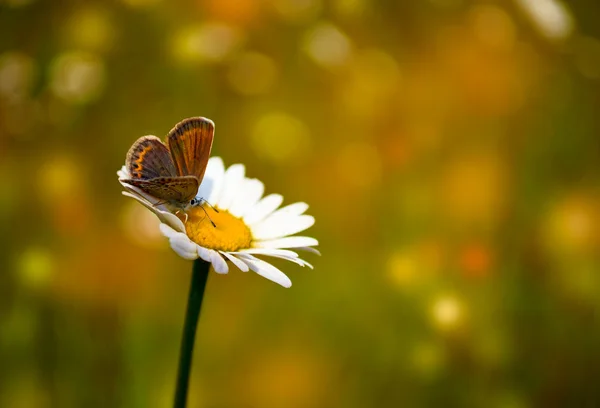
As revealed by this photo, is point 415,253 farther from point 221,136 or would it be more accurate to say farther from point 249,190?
point 249,190

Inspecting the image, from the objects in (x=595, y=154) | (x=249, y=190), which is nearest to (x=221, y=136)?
(x=249, y=190)

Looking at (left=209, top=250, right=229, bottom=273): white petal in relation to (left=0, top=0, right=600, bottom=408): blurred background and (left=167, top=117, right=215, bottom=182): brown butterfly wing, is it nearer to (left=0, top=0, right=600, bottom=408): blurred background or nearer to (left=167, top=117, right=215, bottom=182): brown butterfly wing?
(left=167, top=117, right=215, bottom=182): brown butterfly wing

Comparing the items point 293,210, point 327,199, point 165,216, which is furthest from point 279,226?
point 327,199

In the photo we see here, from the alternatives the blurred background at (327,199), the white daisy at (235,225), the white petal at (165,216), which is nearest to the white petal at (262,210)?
the white daisy at (235,225)

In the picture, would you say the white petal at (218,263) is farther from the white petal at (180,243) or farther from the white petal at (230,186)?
the white petal at (230,186)

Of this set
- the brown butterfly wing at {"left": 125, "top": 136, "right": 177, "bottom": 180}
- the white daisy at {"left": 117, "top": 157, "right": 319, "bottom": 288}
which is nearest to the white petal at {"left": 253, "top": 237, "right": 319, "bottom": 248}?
the white daisy at {"left": 117, "top": 157, "right": 319, "bottom": 288}
